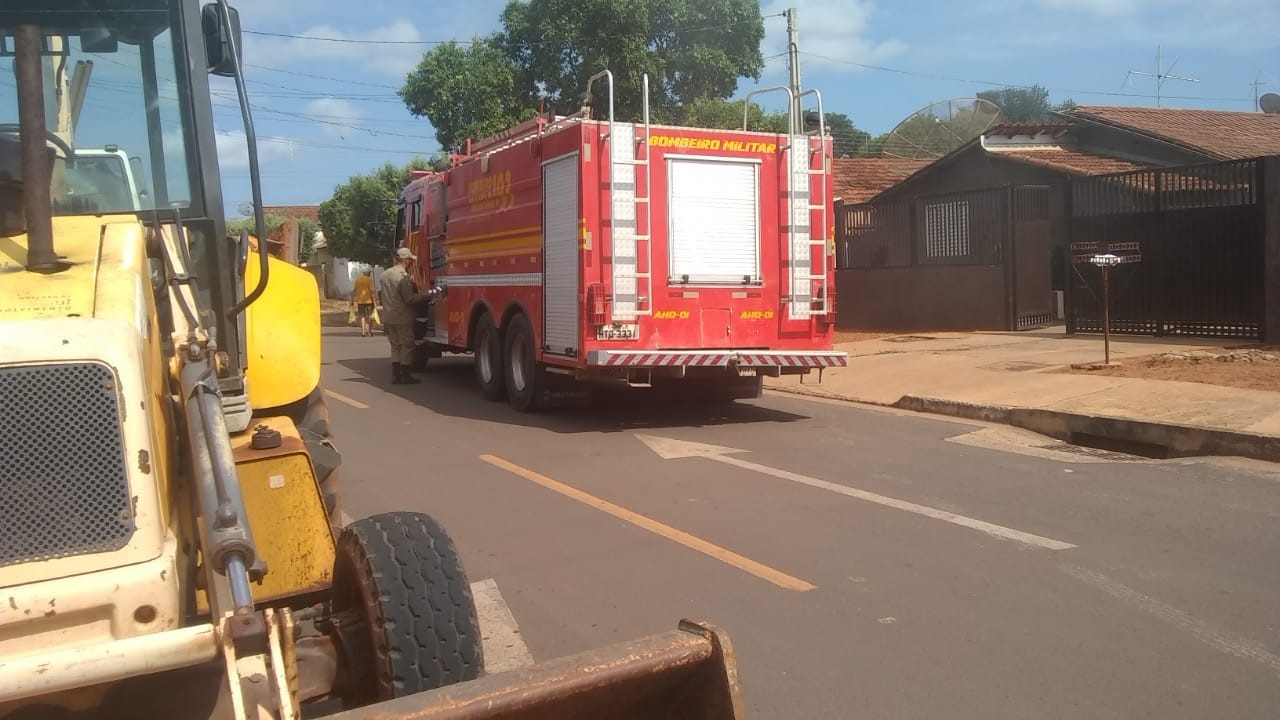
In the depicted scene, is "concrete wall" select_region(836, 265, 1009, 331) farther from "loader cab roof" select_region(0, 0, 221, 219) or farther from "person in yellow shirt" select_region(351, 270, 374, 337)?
"loader cab roof" select_region(0, 0, 221, 219)

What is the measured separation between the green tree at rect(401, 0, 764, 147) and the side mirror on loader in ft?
78.8

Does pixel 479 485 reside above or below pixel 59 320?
below

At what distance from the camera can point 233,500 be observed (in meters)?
2.61

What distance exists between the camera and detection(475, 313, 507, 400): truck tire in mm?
13188

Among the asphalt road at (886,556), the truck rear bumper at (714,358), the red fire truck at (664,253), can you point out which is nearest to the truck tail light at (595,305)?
the red fire truck at (664,253)

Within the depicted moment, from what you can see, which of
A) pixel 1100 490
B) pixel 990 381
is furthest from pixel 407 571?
pixel 990 381

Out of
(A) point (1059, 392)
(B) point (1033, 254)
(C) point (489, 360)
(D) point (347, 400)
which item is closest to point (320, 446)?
(C) point (489, 360)

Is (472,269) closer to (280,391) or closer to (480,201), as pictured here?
(480,201)

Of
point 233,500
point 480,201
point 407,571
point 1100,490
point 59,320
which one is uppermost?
point 480,201

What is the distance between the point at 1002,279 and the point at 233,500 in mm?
18694

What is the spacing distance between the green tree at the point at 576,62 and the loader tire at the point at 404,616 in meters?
25.3

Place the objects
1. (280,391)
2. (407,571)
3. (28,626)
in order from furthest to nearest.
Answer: (280,391), (407,571), (28,626)

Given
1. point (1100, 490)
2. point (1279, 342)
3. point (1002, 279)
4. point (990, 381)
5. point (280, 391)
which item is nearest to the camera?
point (280, 391)

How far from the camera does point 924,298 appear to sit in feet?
69.4
